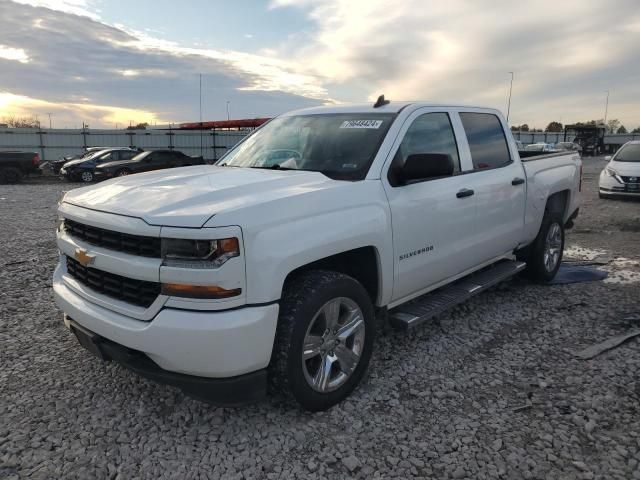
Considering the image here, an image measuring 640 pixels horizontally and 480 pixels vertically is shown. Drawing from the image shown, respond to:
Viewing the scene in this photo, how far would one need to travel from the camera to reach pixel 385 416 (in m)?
3.06

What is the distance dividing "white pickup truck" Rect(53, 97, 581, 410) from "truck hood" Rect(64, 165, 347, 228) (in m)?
0.01

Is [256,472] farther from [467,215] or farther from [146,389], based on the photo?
[467,215]

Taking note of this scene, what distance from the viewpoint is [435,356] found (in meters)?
3.87

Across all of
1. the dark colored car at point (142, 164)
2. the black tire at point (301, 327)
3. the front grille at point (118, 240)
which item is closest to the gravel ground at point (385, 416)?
the black tire at point (301, 327)

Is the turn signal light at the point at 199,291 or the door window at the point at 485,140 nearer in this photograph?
the turn signal light at the point at 199,291

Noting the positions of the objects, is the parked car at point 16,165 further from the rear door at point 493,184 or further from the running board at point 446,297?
the running board at point 446,297

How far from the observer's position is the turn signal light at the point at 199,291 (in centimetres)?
249

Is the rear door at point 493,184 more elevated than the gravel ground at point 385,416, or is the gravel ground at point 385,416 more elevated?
the rear door at point 493,184

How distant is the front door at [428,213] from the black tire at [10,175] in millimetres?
20713

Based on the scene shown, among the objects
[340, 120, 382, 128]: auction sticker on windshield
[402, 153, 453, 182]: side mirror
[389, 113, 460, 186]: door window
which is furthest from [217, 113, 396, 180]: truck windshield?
[402, 153, 453, 182]: side mirror

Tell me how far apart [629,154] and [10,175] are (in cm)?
2190

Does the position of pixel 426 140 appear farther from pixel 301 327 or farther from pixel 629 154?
pixel 629 154

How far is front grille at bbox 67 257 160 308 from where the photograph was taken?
8.71 feet

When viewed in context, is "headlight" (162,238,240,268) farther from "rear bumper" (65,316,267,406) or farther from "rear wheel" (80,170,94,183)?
"rear wheel" (80,170,94,183)
